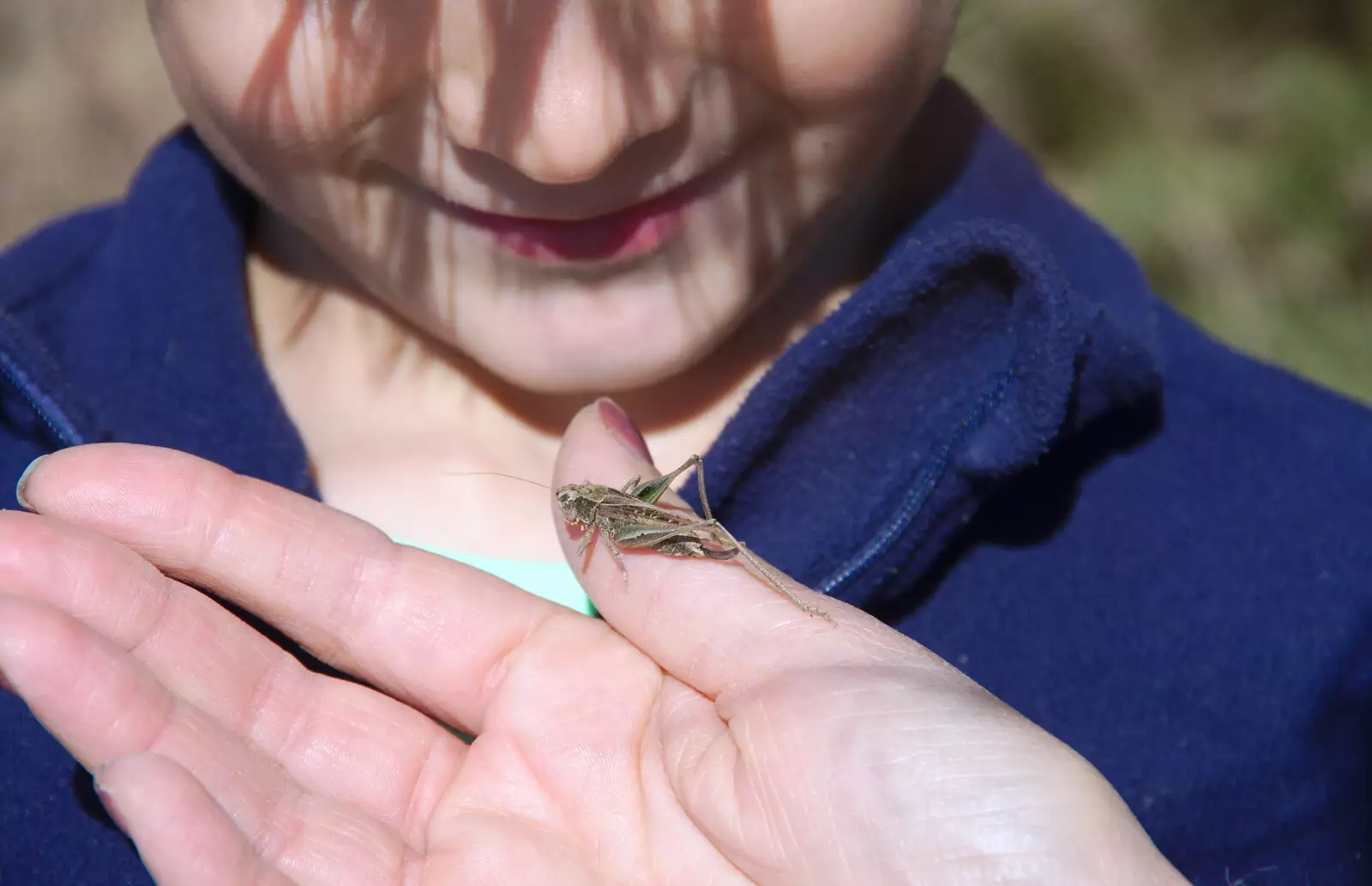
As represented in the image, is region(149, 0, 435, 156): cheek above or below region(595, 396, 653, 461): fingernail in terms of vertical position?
above

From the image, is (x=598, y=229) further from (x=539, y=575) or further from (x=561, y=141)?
(x=539, y=575)

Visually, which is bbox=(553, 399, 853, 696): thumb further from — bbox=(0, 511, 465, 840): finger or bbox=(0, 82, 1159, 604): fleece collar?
bbox=(0, 511, 465, 840): finger

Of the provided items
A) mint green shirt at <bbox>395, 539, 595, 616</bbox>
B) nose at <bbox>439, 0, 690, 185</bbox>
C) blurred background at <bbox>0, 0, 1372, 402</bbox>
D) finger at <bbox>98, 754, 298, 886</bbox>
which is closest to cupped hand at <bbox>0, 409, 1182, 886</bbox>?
finger at <bbox>98, 754, 298, 886</bbox>

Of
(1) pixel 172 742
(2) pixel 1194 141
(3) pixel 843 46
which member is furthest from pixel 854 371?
(2) pixel 1194 141

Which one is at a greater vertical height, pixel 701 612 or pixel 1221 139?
pixel 1221 139

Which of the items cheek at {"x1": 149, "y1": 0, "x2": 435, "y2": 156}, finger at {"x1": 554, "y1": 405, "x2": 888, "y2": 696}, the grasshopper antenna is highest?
cheek at {"x1": 149, "y1": 0, "x2": 435, "y2": 156}

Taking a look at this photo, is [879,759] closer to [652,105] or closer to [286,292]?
[652,105]

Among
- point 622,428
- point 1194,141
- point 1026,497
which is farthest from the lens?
point 1194,141

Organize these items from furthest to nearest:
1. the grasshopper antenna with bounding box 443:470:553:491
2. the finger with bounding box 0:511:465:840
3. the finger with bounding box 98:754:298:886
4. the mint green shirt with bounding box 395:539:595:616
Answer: the grasshopper antenna with bounding box 443:470:553:491
the mint green shirt with bounding box 395:539:595:616
the finger with bounding box 0:511:465:840
the finger with bounding box 98:754:298:886
